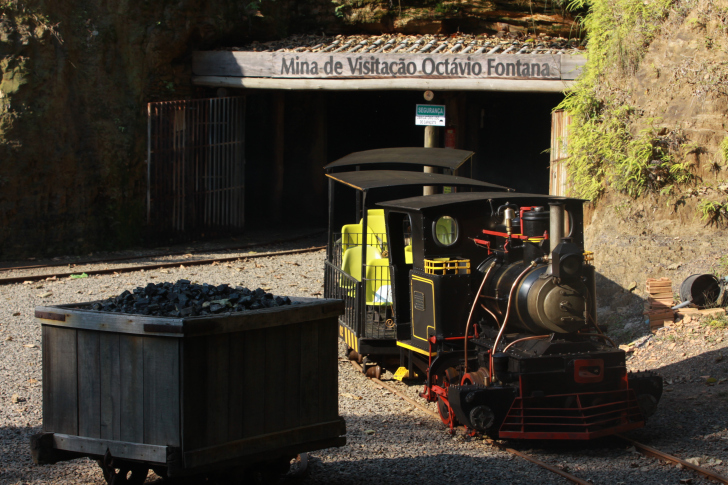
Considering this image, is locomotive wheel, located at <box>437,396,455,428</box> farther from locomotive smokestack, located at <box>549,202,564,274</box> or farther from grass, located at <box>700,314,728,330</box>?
grass, located at <box>700,314,728,330</box>

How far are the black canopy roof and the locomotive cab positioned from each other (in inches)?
69.7

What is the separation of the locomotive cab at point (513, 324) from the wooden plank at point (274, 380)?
1.66 meters

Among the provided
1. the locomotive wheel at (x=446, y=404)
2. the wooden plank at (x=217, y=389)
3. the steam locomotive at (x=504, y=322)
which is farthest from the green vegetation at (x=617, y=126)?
the wooden plank at (x=217, y=389)

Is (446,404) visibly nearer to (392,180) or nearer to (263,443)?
(263,443)

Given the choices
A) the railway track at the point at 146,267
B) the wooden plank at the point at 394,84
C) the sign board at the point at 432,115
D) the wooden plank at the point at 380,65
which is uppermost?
the wooden plank at the point at 380,65

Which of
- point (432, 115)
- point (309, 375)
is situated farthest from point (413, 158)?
point (309, 375)

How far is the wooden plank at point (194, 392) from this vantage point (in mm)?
3709

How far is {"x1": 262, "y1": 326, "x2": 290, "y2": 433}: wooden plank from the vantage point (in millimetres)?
4043

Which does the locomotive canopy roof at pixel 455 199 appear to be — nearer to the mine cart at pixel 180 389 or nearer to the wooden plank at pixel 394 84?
the mine cart at pixel 180 389

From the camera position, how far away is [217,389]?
12.6 ft

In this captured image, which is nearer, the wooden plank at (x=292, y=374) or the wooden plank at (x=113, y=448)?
the wooden plank at (x=113, y=448)

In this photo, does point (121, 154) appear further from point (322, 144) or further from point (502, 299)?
point (502, 299)

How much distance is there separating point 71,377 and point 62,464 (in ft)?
4.42

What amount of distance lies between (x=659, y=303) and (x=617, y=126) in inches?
125
